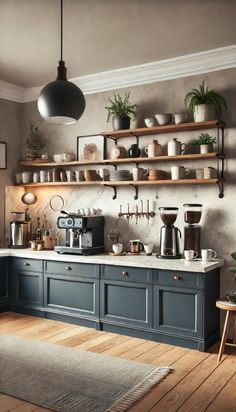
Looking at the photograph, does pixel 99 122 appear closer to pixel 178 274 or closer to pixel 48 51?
pixel 48 51

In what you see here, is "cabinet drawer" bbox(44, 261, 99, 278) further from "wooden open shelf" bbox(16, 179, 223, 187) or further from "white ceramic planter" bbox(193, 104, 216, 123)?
"white ceramic planter" bbox(193, 104, 216, 123)

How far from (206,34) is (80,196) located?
7.75 ft

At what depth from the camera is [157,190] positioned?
468 centimetres

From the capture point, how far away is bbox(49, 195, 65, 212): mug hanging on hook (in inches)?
214

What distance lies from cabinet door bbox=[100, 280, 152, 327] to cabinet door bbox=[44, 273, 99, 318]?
0.37 feet

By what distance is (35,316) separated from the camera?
492 centimetres

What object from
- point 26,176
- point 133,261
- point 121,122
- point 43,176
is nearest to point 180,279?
point 133,261

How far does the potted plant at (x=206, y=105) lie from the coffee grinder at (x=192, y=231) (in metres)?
0.86

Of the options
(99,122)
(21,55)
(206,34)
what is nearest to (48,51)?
(21,55)

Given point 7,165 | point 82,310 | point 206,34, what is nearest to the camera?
point 206,34

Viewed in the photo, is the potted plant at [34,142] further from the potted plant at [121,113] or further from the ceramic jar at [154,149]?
the ceramic jar at [154,149]

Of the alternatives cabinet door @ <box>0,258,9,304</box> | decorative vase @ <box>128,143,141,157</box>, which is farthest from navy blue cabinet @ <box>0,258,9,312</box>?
decorative vase @ <box>128,143,141,157</box>

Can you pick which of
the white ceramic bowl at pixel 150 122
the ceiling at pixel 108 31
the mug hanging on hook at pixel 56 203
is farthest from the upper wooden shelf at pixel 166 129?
the mug hanging on hook at pixel 56 203

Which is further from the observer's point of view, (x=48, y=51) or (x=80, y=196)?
(x=80, y=196)
